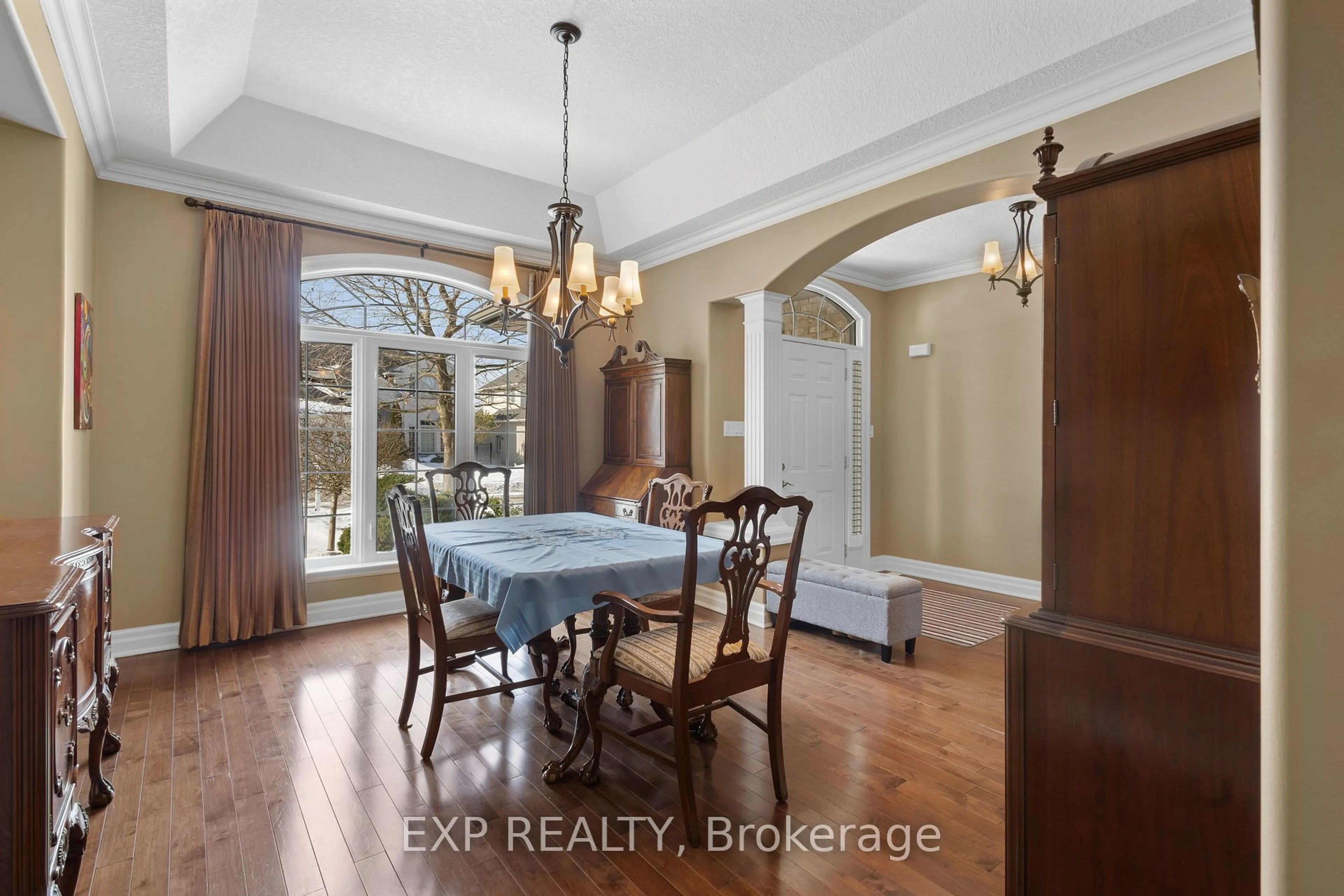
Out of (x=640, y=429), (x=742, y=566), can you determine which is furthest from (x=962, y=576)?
(x=742, y=566)

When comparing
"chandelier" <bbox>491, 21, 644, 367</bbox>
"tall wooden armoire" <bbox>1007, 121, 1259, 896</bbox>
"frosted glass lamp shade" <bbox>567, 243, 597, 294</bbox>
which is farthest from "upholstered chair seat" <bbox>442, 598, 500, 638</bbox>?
"tall wooden armoire" <bbox>1007, 121, 1259, 896</bbox>

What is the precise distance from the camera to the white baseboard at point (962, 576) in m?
5.23

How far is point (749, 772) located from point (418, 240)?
405 cm

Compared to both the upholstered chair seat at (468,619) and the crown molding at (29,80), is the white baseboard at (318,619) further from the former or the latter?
the crown molding at (29,80)

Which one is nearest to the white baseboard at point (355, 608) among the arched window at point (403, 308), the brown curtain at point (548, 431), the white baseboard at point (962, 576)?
the brown curtain at point (548, 431)

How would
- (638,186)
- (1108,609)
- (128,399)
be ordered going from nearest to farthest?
(1108,609) < (128,399) < (638,186)

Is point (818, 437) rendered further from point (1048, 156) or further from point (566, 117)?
point (1048, 156)

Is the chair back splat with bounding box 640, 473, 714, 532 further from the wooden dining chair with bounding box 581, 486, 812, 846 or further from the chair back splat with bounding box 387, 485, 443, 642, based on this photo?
the chair back splat with bounding box 387, 485, 443, 642

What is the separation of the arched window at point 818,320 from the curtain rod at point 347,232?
210cm

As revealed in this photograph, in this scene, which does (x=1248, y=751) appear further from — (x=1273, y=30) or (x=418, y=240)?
(x=418, y=240)

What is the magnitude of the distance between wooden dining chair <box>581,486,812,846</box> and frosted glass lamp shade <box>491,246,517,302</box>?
1.38 metres

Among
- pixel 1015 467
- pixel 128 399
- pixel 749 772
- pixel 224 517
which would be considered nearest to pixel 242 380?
pixel 128 399

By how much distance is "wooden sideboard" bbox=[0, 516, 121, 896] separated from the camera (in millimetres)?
1181

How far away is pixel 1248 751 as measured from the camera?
1051 mm
